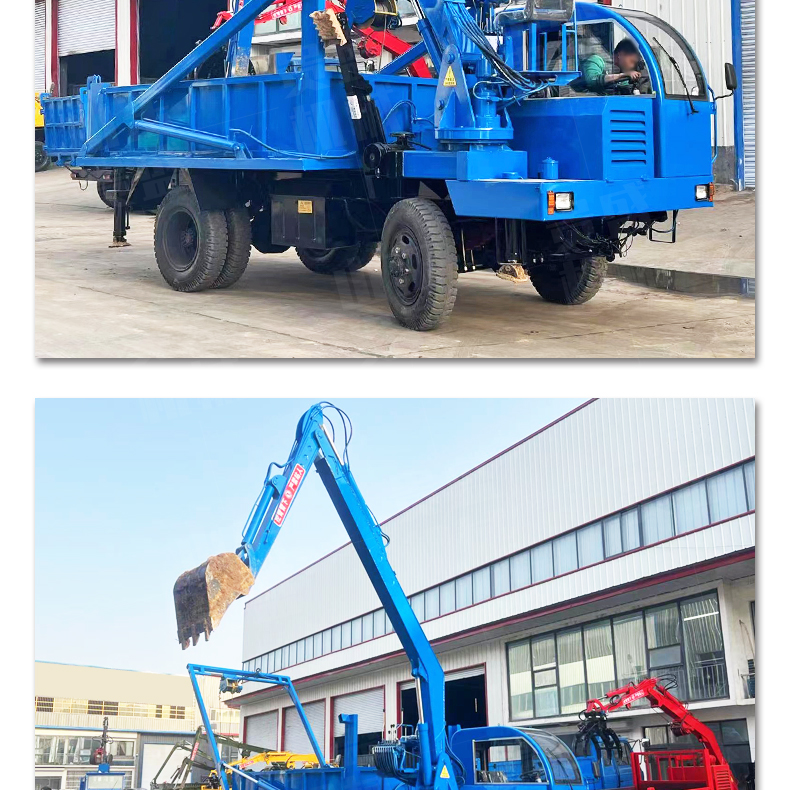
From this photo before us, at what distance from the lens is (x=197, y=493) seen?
264 inches

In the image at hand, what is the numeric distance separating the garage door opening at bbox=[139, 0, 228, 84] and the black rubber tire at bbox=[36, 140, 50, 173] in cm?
86

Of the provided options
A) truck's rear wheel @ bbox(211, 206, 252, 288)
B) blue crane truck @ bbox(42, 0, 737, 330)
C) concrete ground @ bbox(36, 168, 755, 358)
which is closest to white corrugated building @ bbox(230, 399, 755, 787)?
concrete ground @ bbox(36, 168, 755, 358)

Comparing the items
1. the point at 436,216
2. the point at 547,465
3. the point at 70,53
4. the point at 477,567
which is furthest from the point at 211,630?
the point at 70,53

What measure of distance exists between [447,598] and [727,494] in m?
1.51

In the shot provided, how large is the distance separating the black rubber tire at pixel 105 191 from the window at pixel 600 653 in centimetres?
389

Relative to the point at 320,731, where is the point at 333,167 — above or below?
above

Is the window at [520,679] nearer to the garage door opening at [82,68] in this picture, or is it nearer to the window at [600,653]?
the window at [600,653]

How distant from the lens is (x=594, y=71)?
696 centimetres

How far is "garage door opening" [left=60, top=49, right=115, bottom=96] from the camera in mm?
6824

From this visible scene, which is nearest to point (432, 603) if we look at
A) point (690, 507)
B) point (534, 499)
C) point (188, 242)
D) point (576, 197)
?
point (534, 499)

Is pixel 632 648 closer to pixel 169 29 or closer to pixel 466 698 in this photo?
pixel 466 698

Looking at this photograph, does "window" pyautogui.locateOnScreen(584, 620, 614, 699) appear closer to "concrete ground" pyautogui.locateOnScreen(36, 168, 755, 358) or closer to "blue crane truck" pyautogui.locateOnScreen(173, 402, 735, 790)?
"blue crane truck" pyautogui.locateOnScreen(173, 402, 735, 790)

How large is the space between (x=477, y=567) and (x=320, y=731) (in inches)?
46.2

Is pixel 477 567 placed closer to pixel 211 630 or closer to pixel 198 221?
pixel 211 630
